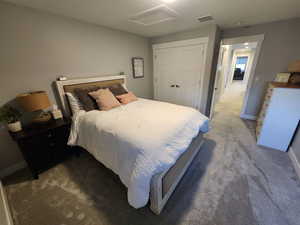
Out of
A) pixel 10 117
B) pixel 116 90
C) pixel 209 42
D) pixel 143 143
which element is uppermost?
pixel 209 42

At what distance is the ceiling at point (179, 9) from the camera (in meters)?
1.71

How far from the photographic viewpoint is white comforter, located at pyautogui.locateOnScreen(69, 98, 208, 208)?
3.78 feet

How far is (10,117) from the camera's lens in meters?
1.68

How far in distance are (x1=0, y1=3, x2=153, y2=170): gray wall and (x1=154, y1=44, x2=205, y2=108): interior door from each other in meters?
1.49

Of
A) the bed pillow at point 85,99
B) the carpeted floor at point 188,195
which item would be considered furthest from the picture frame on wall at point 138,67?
the carpeted floor at point 188,195

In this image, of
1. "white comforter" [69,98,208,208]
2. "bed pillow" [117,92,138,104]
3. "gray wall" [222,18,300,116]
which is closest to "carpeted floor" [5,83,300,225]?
"white comforter" [69,98,208,208]

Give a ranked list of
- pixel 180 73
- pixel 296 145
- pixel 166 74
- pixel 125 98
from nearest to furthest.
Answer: pixel 296 145, pixel 125 98, pixel 180 73, pixel 166 74

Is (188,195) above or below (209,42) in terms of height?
below

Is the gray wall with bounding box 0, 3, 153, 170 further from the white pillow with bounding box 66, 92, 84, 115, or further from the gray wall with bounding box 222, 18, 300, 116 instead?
the gray wall with bounding box 222, 18, 300, 116

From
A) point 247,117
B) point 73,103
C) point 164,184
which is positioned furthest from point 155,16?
point 247,117

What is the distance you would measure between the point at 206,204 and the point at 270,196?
2.58 feet

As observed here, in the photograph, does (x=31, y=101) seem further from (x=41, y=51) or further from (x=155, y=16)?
(x=155, y=16)

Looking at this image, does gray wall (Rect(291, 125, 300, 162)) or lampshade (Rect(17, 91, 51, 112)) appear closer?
lampshade (Rect(17, 91, 51, 112))

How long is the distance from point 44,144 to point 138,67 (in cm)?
280
